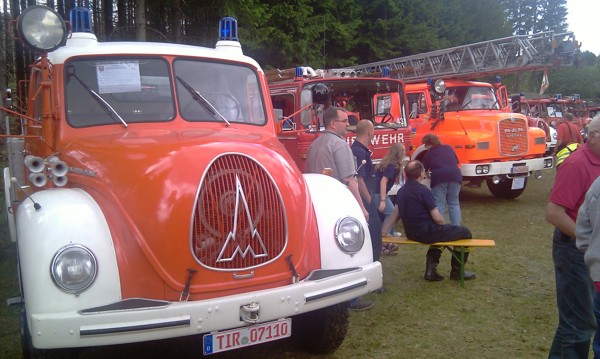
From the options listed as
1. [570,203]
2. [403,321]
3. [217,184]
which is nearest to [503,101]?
[403,321]

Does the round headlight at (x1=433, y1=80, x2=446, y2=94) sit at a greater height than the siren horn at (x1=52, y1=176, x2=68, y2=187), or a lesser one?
greater

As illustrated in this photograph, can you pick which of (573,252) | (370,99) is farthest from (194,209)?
(370,99)

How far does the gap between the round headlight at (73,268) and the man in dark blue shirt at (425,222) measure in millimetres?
3514

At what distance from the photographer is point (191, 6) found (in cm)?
1063

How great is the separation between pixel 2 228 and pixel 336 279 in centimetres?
592

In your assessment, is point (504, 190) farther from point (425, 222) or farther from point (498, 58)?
point (425, 222)

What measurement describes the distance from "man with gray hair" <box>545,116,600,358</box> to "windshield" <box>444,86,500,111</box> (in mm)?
8100

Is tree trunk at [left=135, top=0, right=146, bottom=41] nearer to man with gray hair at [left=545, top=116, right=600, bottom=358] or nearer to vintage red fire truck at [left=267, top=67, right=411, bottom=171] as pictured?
vintage red fire truck at [left=267, top=67, right=411, bottom=171]

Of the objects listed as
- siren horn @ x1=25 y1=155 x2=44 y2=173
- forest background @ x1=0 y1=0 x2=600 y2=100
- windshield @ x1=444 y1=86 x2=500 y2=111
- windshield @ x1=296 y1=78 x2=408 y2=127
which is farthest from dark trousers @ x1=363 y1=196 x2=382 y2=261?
windshield @ x1=444 y1=86 x2=500 y2=111

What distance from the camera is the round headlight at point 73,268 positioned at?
2.97 meters

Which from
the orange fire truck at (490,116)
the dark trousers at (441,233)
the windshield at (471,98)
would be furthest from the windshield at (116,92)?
the windshield at (471,98)

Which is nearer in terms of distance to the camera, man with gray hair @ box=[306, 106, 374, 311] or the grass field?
the grass field

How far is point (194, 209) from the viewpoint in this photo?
10.4 ft

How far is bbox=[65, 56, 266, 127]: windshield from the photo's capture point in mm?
4137
